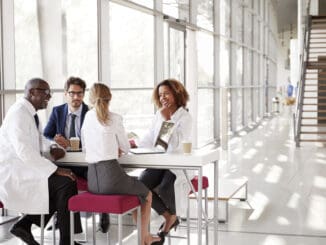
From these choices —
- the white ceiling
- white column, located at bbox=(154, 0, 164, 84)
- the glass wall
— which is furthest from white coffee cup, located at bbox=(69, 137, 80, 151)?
the white ceiling

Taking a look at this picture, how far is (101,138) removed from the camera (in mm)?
3857

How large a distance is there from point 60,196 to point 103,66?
329 centimetres

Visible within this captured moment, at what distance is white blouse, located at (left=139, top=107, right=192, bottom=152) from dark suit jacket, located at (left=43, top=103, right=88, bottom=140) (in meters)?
0.64

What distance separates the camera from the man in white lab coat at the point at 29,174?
3.98 m

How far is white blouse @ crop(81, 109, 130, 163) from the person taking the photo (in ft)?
12.6

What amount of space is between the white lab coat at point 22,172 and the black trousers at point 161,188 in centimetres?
85

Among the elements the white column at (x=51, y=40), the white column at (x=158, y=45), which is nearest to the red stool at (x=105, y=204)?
the white column at (x=51, y=40)

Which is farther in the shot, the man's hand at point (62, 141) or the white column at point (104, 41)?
the white column at point (104, 41)

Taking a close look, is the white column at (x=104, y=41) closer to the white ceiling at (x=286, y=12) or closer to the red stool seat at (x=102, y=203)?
the red stool seat at (x=102, y=203)

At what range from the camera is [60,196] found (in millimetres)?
4090

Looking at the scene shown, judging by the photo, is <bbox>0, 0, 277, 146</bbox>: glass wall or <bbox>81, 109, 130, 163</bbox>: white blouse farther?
<bbox>0, 0, 277, 146</bbox>: glass wall

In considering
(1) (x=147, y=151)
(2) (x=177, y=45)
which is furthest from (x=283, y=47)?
(1) (x=147, y=151)

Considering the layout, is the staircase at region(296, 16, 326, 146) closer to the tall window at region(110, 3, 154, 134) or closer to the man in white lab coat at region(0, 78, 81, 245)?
the tall window at region(110, 3, 154, 134)

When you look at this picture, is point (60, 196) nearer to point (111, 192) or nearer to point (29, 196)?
point (29, 196)
